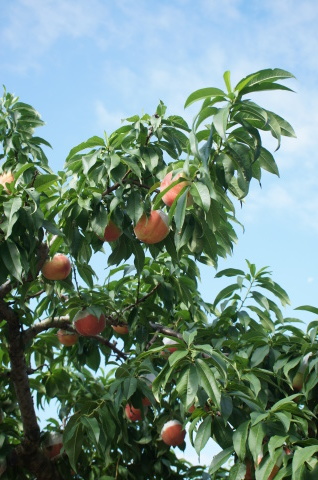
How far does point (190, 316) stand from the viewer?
10.3ft

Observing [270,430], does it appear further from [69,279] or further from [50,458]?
[50,458]

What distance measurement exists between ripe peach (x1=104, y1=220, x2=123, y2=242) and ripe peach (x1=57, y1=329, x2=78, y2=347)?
3.14 feet

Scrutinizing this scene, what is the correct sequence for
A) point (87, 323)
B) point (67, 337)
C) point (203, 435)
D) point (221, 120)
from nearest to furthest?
1. point (221, 120)
2. point (203, 435)
3. point (87, 323)
4. point (67, 337)

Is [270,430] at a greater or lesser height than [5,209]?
lesser

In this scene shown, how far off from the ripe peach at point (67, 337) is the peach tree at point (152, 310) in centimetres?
2

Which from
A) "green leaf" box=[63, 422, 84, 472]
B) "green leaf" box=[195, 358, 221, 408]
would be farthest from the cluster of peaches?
"green leaf" box=[195, 358, 221, 408]

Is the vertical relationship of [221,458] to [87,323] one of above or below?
below

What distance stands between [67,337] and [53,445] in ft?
1.66

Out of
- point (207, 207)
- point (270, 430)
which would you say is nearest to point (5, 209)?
point (207, 207)

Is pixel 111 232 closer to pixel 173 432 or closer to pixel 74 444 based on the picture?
pixel 74 444

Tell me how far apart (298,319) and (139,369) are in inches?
32.6

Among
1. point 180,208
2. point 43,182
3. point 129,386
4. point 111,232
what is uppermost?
point 43,182

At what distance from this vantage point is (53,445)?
3.15 m

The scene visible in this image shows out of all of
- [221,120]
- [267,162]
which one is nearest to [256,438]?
[267,162]
